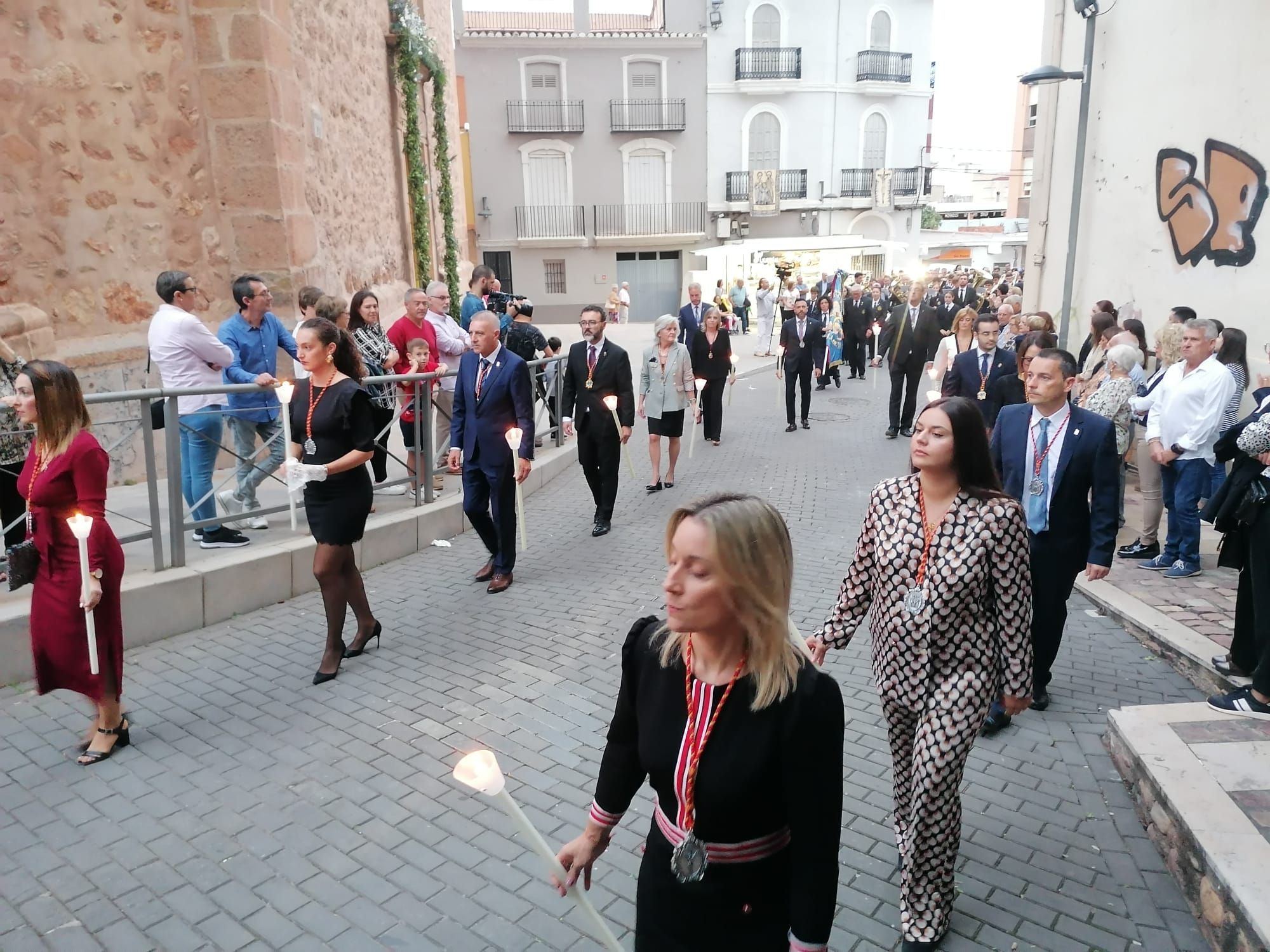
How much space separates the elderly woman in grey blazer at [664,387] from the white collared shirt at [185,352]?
4.40 m

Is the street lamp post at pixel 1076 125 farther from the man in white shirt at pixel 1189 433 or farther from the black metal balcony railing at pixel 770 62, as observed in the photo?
the black metal balcony railing at pixel 770 62

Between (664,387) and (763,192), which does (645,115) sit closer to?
(763,192)

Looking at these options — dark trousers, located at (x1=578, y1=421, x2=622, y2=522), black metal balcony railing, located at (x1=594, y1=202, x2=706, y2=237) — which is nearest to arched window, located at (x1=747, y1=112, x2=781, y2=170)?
black metal balcony railing, located at (x1=594, y1=202, x2=706, y2=237)

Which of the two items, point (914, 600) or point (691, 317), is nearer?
point (914, 600)

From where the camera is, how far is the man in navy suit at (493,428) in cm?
662

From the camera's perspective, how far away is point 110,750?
14.4ft

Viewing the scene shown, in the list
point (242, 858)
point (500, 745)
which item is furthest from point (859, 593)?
point (242, 858)

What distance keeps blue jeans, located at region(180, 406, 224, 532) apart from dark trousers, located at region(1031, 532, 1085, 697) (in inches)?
200

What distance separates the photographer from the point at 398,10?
1452 cm

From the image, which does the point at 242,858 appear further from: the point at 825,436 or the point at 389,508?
the point at 825,436

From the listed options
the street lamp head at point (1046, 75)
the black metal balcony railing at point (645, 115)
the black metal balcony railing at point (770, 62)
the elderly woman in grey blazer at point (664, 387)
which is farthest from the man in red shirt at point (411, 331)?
the black metal balcony railing at point (770, 62)

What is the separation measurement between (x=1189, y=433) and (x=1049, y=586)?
3.10m

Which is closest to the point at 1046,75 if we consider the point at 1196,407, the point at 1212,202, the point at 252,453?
the point at 1212,202

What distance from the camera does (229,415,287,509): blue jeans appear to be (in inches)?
262
